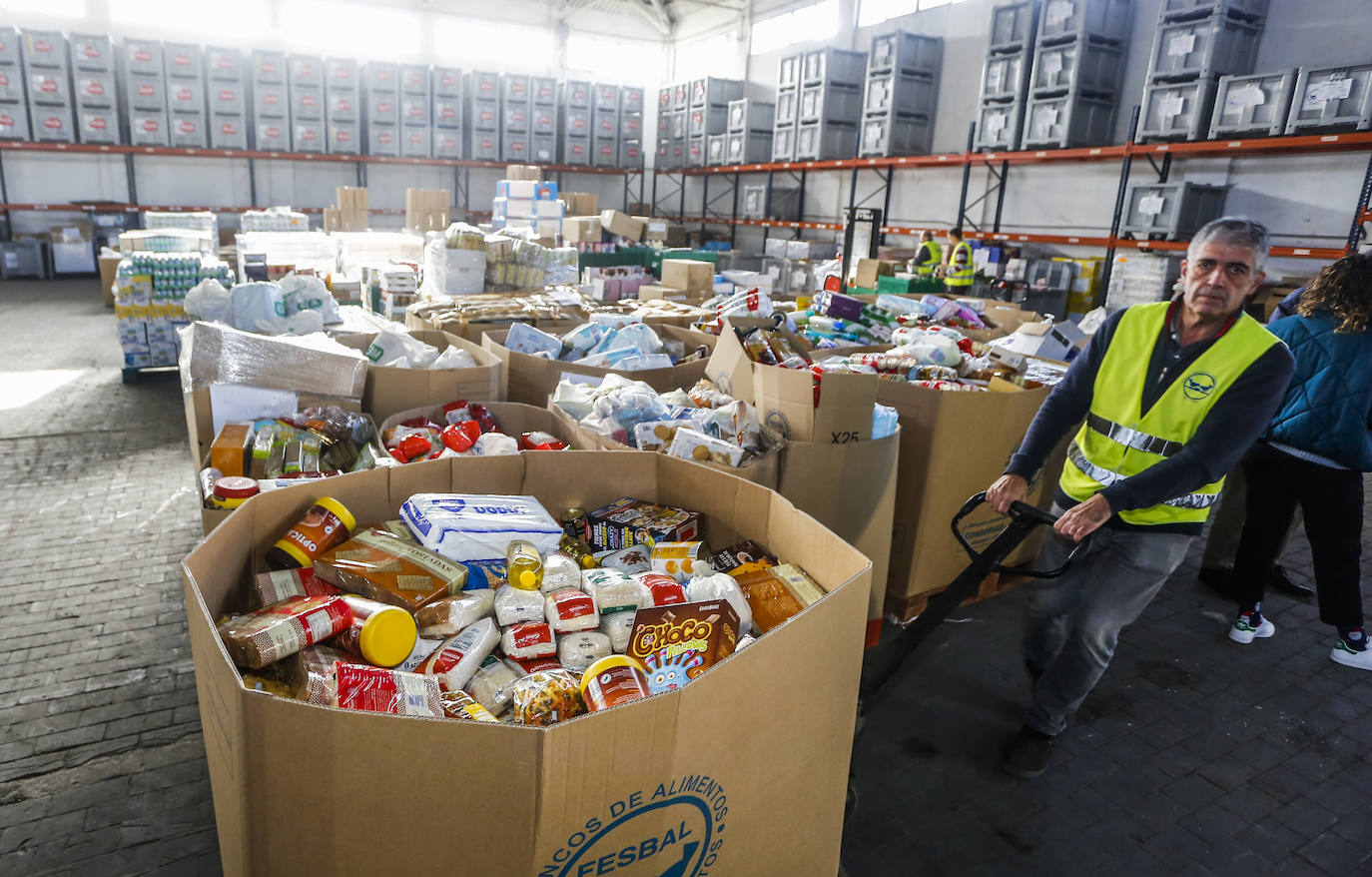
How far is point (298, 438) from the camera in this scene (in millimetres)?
2787

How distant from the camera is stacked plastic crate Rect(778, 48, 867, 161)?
1200cm

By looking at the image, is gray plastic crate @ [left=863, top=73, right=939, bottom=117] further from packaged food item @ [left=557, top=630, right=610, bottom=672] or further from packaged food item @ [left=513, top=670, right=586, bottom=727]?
packaged food item @ [left=513, top=670, right=586, bottom=727]

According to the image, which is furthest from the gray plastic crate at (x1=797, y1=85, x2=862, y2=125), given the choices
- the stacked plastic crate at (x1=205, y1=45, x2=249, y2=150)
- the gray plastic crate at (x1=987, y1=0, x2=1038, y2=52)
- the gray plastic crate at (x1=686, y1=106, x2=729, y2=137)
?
the stacked plastic crate at (x1=205, y1=45, x2=249, y2=150)

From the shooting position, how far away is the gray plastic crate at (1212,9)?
7316 mm

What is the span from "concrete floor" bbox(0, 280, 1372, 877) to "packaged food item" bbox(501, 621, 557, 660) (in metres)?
1.08

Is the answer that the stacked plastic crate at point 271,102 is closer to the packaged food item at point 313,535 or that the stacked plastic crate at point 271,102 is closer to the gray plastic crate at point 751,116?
the gray plastic crate at point 751,116

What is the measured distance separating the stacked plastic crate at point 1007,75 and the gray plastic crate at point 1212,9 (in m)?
1.53

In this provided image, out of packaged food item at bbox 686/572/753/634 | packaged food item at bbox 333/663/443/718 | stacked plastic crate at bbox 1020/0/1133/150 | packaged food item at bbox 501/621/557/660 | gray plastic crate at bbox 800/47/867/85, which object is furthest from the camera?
gray plastic crate at bbox 800/47/867/85

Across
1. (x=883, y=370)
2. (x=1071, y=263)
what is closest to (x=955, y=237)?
(x=1071, y=263)

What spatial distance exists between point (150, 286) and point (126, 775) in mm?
5583

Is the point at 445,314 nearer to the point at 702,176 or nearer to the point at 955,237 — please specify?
the point at 955,237

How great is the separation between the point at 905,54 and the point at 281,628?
12.0m

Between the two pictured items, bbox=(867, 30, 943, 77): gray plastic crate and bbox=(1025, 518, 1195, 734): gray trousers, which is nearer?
bbox=(1025, 518, 1195, 734): gray trousers

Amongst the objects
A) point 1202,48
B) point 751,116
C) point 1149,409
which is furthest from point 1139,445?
point 751,116
